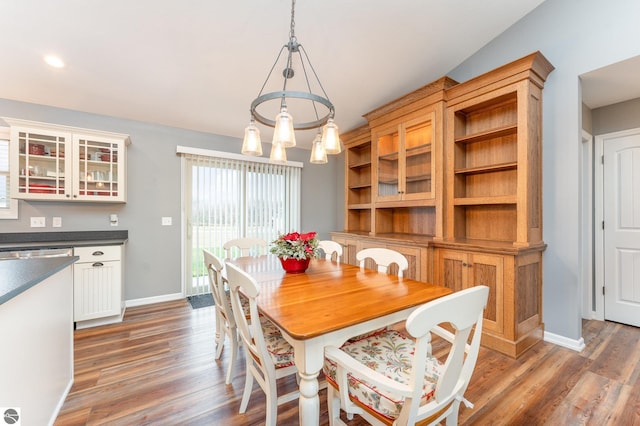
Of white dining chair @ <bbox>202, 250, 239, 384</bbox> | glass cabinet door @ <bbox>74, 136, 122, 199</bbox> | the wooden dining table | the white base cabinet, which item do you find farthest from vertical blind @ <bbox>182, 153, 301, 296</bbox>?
the wooden dining table

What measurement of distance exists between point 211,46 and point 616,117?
4.17 metres

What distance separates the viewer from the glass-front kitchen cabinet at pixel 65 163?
2.65m

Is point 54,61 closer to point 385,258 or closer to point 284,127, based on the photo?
point 284,127

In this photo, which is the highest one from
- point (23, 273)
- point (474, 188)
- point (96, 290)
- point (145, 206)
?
point (474, 188)

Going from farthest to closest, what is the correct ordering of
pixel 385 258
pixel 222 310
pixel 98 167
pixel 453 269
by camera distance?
pixel 98 167, pixel 453 269, pixel 385 258, pixel 222 310

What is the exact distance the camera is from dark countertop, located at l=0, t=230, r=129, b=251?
8.38 ft

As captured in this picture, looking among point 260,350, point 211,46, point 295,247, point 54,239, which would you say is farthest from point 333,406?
point 54,239

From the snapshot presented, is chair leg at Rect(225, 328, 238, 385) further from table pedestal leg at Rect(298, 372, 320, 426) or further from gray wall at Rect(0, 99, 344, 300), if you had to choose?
gray wall at Rect(0, 99, 344, 300)

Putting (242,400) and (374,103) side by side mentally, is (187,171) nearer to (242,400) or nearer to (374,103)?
(374,103)

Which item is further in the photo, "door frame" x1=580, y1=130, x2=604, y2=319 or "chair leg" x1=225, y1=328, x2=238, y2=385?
"door frame" x1=580, y1=130, x2=604, y2=319

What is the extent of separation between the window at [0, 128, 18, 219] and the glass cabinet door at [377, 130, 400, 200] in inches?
162

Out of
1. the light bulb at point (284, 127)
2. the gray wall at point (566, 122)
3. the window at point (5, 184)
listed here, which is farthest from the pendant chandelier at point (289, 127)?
the window at point (5, 184)

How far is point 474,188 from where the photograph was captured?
2914mm

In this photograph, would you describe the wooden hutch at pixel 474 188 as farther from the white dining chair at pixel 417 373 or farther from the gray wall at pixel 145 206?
the gray wall at pixel 145 206
